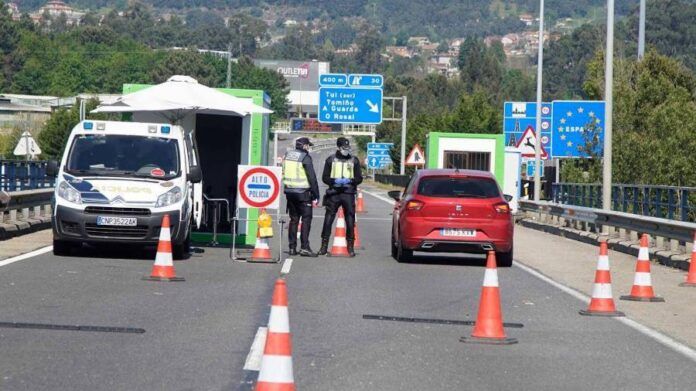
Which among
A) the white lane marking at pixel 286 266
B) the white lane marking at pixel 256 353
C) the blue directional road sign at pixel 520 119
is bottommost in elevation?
the white lane marking at pixel 256 353

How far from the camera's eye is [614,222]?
28.7 m

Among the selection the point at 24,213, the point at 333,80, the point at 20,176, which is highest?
the point at 333,80

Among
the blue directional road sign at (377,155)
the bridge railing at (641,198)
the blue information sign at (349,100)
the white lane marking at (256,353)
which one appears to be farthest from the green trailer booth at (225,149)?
the blue directional road sign at (377,155)

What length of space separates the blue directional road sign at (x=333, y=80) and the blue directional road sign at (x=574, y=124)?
22643mm

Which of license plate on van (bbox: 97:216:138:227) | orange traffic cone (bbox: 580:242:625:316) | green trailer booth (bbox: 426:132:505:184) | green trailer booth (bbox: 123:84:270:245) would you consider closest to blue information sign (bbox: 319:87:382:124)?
green trailer booth (bbox: 426:132:505:184)

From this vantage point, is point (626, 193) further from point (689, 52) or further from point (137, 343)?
point (689, 52)

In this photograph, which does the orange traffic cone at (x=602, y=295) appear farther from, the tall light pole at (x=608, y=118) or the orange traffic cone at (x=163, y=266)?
the tall light pole at (x=608, y=118)

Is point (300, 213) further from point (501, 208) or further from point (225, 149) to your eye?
point (225, 149)

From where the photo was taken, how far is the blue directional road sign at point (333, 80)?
205 feet

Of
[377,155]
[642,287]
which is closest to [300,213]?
[642,287]

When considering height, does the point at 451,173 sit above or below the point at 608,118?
below

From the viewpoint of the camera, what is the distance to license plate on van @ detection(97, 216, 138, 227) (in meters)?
19.4

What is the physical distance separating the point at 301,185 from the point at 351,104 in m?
41.5

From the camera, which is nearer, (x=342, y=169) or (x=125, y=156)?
(x=125, y=156)
